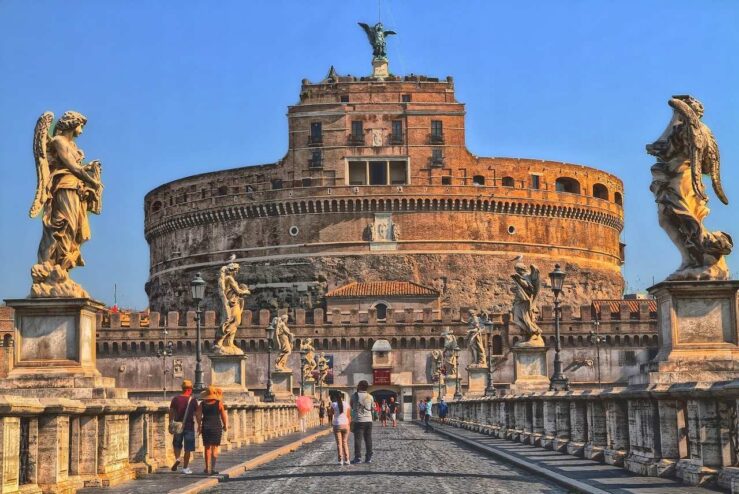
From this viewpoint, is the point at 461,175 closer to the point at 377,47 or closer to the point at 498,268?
the point at 498,268

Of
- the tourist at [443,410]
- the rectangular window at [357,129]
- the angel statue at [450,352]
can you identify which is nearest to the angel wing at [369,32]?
the rectangular window at [357,129]

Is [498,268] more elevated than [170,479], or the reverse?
[498,268]

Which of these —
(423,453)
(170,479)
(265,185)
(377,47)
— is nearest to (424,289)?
(265,185)

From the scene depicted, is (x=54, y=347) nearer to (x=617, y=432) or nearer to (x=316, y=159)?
(x=617, y=432)

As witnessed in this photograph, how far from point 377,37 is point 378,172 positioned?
50.0 feet

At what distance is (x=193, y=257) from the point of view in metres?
85.2

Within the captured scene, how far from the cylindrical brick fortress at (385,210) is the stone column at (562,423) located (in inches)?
2479

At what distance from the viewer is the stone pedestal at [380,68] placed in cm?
9031

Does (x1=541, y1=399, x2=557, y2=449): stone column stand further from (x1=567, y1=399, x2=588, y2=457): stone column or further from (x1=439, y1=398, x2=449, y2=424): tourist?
(x1=439, y1=398, x2=449, y2=424): tourist

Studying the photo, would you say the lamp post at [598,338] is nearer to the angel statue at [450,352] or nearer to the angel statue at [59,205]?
the angel statue at [450,352]

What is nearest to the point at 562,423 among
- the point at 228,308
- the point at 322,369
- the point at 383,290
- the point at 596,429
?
the point at 596,429

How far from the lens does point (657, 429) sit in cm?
1126

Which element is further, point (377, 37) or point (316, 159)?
point (377, 37)

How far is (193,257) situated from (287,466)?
70127 millimetres
